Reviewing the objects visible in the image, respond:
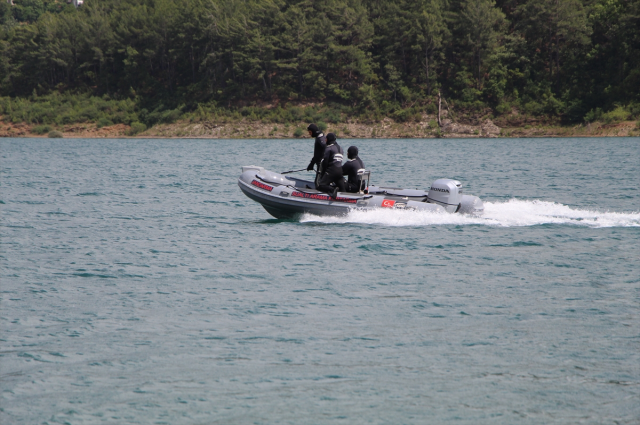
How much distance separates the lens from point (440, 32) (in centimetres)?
6203

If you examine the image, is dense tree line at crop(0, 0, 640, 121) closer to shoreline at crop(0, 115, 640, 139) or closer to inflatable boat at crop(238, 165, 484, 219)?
shoreline at crop(0, 115, 640, 139)

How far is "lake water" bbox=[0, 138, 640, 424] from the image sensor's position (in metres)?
5.93

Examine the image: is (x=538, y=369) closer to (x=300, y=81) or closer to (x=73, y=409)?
(x=73, y=409)

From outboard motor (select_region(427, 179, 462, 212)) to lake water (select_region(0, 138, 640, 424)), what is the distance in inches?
8.3

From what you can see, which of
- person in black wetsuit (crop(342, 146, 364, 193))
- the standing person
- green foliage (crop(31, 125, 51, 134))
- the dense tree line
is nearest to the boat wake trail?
person in black wetsuit (crop(342, 146, 364, 193))

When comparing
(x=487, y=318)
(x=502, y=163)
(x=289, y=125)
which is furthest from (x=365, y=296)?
(x=289, y=125)

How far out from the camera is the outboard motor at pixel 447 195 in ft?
43.8

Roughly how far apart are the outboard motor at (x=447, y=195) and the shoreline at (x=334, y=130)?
42.3m

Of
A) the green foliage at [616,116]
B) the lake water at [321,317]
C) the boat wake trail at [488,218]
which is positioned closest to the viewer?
the lake water at [321,317]

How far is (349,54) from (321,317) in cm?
5578

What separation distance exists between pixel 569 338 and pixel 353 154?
672 centimetres

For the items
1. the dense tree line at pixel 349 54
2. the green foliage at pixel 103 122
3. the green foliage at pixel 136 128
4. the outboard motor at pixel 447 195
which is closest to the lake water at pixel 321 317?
the outboard motor at pixel 447 195

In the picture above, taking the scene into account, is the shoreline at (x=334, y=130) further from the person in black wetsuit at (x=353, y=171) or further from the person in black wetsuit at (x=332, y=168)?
the person in black wetsuit at (x=332, y=168)

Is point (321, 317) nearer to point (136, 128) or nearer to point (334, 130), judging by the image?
point (334, 130)
